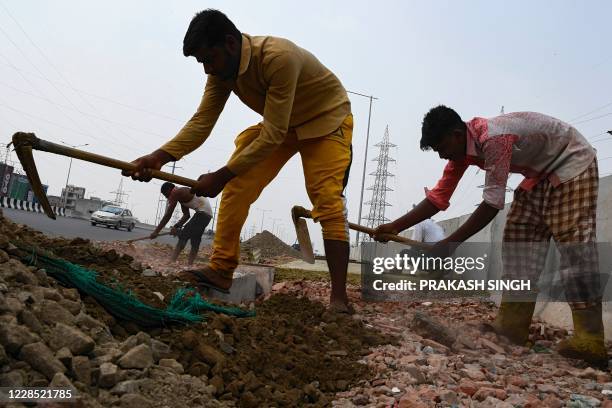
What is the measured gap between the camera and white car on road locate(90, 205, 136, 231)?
81.3ft

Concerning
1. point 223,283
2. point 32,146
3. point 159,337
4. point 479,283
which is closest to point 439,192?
point 223,283

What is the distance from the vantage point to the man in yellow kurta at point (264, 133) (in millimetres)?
3066

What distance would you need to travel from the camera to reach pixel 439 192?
3.92 metres

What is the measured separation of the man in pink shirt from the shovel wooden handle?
160cm

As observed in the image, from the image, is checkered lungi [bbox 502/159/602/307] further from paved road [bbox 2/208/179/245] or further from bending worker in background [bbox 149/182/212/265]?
paved road [bbox 2/208/179/245]

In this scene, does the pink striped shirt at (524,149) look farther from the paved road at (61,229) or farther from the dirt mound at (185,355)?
the paved road at (61,229)

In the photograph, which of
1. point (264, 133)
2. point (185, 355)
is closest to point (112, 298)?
point (185, 355)

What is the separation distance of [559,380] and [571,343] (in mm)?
473

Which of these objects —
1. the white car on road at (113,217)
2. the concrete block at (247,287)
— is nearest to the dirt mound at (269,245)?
the white car on road at (113,217)

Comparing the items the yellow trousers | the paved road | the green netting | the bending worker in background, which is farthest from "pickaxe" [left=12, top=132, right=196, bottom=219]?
the paved road

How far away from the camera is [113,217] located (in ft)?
82.2

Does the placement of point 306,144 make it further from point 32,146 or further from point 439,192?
point 32,146

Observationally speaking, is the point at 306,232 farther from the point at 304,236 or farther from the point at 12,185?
the point at 12,185

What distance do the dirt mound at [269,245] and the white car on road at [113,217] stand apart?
7536mm
